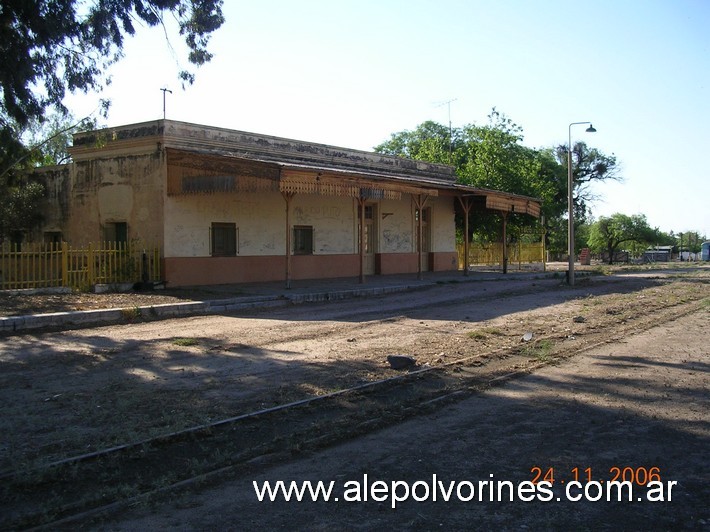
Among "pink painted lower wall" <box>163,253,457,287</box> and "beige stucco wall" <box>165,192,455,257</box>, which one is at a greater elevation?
"beige stucco wall" <box>165,192,455,257</box>

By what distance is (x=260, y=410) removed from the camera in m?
6.66

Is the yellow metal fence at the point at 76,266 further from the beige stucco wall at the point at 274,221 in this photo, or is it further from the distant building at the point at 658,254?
the distant building at the point at 658,254

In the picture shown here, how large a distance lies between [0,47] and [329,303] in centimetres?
1009

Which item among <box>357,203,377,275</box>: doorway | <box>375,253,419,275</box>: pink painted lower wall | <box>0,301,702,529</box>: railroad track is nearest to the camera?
<box>0,301,702,529</box>: railroad track

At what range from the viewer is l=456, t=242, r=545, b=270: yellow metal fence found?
39250mm

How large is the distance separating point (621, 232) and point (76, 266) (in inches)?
1993

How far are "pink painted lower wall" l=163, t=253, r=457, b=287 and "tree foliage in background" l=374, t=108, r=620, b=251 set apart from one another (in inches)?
368

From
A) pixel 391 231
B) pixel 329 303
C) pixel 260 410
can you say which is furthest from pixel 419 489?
pixel 391 231

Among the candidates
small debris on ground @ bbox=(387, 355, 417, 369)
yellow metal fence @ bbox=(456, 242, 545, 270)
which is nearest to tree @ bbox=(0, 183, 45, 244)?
small debris on ground @ bbox=(387, 355, 417, 369)

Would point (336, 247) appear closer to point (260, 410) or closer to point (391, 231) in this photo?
point (391, 231)

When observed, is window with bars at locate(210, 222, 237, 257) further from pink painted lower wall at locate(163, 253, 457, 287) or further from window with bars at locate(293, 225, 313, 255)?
window with bars at locate(293, 225, 313, 255)

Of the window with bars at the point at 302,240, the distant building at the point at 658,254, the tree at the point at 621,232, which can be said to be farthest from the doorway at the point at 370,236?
the distant building at the point at 658,254

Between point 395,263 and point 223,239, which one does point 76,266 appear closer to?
point 223,239

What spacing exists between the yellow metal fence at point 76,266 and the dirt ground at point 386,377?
5161mm
